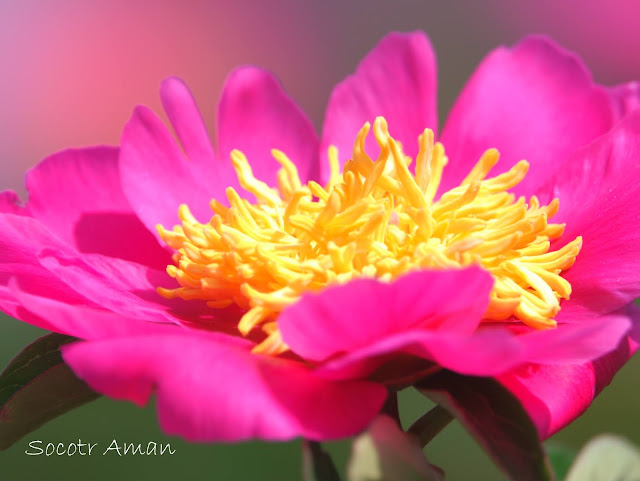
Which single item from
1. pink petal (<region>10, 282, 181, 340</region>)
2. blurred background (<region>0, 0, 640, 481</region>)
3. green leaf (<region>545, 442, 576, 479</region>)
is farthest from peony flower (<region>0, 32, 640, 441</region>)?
blurred background (<region>0, 0, 640, 481</region>)

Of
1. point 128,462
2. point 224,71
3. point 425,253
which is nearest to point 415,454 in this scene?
point 425,253

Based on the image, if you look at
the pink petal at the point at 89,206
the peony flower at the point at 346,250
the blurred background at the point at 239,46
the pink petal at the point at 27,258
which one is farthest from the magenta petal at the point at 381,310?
the blurred background at the point at 239,46

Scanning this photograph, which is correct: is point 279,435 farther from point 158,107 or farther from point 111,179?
point 158,107

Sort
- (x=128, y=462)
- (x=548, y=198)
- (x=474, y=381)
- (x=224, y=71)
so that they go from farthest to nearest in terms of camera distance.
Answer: (x=224, y=71), (x=128, y=462), (x=548, y=198), (x=474, y=381)

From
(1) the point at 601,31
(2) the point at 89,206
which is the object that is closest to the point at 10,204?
(2) the point at 89,206

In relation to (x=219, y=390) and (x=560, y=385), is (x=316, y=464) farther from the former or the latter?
(x=560, y=385)

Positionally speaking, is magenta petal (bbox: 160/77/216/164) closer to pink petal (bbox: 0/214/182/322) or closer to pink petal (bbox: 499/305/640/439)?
pink petal (bbox: 0/214/182/322)
